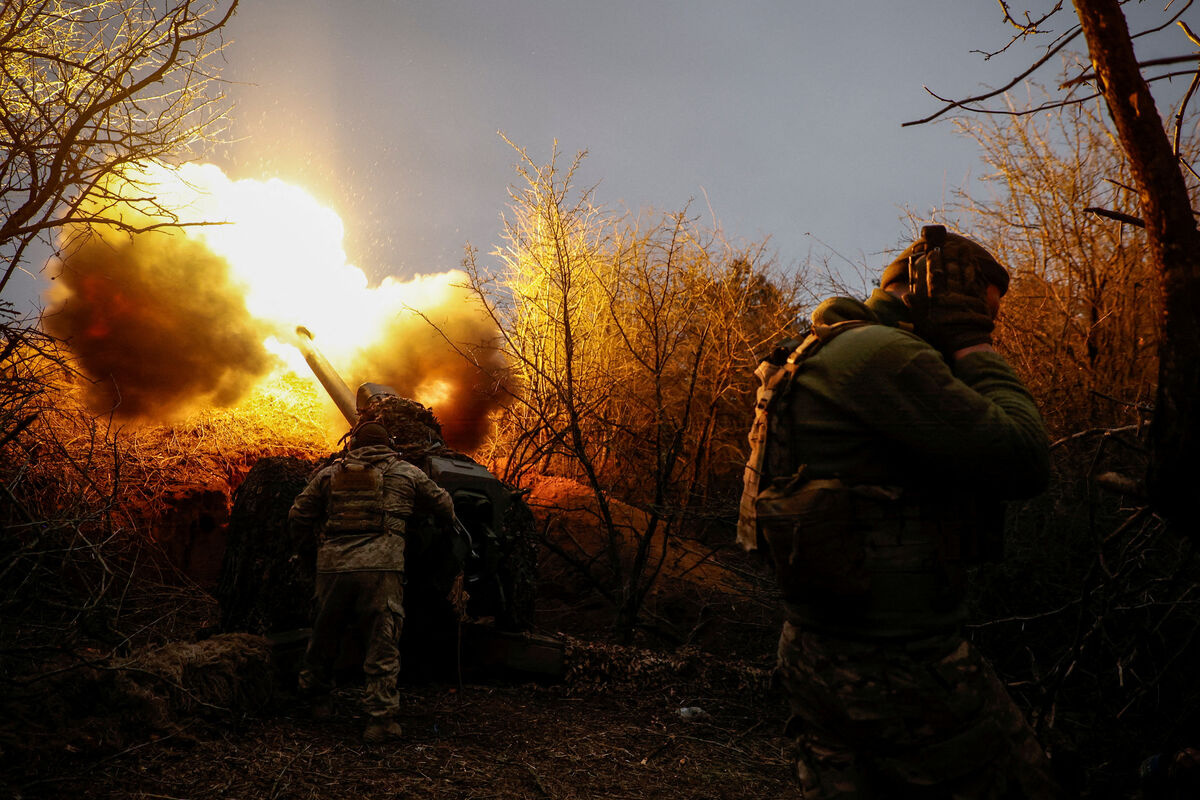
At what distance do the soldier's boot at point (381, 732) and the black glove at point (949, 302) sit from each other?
421cm

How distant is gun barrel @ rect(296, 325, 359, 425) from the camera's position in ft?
28.7

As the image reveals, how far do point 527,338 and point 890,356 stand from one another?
33.2 ft

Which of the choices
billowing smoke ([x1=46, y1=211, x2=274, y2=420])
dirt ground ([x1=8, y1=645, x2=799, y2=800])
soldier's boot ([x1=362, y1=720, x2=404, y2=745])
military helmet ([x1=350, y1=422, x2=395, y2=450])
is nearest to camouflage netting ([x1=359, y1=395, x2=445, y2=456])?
military helmet ([x1=350, y1=422, x2=395, y2=450])

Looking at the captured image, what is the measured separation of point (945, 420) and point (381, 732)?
4.27m

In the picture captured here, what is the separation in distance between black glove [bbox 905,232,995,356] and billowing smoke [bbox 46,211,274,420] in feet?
41.0

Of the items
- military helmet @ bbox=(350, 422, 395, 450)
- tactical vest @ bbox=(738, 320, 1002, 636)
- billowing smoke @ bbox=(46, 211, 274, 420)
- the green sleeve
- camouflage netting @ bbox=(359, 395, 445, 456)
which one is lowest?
tactical vest @ bbox=(738, 320, 1002, 636)

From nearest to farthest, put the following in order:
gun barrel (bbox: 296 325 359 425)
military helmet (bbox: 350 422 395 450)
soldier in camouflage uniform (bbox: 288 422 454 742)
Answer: soldier in camouflage uniform (bbox: 288 422 454 742) < military helmet (bbox: 350 422 395 450) < gun barrel (bbox: 296 325 359 425)

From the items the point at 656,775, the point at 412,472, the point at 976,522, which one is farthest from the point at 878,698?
the point at 412,472

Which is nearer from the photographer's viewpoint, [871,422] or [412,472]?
[871,422]

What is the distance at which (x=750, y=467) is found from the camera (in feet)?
8.16

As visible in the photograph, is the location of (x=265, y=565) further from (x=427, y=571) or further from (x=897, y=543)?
(x=897, y=543)

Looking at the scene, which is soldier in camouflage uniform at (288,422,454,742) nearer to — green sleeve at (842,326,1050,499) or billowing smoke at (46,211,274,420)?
green sleeve at (842,326,1050,499)

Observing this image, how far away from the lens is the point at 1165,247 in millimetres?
2125

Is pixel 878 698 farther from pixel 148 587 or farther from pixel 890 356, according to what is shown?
pixel 148 587
